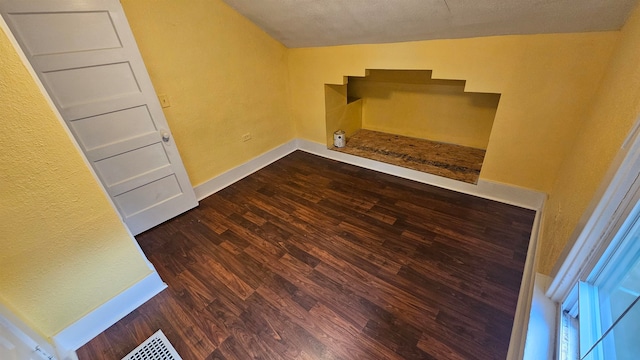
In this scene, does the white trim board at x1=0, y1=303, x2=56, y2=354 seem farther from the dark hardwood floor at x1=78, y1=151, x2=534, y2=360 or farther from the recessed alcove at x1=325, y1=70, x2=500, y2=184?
the recessed alcove at x1=325, y1=70, x2=500, y2=184

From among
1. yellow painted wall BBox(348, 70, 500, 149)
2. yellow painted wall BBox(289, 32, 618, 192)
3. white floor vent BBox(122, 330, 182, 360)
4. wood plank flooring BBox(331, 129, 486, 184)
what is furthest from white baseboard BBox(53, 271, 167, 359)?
yellow painted wall BBox(348, 70, 500, 149)

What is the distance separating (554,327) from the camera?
1130 millimetres

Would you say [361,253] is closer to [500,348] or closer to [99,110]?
[500,348]

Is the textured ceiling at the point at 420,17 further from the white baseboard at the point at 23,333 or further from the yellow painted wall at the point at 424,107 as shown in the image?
the white baseboard at the point at 23,333

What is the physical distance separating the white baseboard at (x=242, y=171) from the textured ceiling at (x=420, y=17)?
1.40 meters

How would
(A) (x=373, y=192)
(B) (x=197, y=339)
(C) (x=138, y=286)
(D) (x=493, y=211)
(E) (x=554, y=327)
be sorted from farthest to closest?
(A) (x=373, y=192) < (D) (x=493, y=211) < (C) (x=138, y=286) < (B) (x=197, y=339) < (E) (x=554, y=327)

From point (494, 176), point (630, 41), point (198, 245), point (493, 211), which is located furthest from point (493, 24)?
point (198, 245)

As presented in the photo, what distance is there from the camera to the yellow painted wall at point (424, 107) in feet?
9.85

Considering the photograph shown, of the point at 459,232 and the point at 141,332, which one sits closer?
the point at 141,332

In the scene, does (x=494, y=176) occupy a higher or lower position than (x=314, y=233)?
higher

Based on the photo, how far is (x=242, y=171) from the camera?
3.00 meters

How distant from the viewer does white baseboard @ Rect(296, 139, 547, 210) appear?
2.22m

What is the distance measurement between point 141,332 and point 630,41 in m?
3.11

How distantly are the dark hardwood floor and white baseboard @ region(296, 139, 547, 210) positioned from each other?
0.09m
